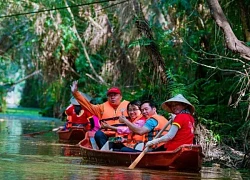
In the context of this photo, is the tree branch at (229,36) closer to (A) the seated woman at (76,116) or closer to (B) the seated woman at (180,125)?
(B) the seated woman at (180,125)

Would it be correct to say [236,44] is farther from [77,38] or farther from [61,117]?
[61,117]

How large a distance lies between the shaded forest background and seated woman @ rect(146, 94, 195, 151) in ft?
4.22

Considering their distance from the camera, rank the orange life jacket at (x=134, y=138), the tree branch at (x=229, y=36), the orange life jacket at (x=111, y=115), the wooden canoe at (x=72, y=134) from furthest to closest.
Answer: the wooden canoe at (x=72, y=134) → the orange life jacket at (x=111, y=115) → the orange life jacket at (x=134, y=138) → the tree branch at (x=229, y=36)

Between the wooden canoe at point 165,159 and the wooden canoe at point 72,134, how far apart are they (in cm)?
718

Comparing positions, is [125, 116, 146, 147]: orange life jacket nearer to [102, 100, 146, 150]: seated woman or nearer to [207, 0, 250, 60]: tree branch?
[102, 100, 146, 150]: seated woman

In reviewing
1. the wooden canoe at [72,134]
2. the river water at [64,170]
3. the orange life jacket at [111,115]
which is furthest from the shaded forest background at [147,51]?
the wooden canoe at [72,134]

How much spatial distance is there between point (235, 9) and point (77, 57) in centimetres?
1248

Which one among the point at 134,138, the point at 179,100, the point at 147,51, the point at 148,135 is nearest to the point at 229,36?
the point at 179,100

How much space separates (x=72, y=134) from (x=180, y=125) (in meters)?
8.99

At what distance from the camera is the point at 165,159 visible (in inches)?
443

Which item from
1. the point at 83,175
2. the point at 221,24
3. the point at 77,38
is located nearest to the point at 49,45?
the point at 77,38

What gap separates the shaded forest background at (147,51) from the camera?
14.7 m

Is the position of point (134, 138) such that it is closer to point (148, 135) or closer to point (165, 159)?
point (148, 135)

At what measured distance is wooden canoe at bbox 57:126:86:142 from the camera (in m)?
19.6
